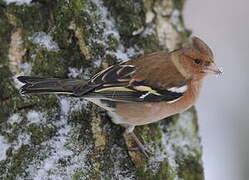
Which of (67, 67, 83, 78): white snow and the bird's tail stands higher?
the bird's tail

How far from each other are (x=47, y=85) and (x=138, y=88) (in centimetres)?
64

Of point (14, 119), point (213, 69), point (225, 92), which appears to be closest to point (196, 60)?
point (213, 69)

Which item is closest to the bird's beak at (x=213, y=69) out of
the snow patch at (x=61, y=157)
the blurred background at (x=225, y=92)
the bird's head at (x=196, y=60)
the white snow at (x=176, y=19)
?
the bird's head at (x=196, y=60)

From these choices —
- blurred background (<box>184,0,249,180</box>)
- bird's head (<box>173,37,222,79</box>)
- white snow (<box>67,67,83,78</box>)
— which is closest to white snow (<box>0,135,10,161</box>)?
white snow (<box>67,67,83,78</box>)

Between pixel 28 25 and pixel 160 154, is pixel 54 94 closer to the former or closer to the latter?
pixel 28 25

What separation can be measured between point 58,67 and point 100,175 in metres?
0.84

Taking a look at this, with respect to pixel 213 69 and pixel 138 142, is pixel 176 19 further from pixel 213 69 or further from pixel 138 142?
pixel 138 142

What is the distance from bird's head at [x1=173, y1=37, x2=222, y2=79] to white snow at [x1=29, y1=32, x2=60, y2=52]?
927 millimetres

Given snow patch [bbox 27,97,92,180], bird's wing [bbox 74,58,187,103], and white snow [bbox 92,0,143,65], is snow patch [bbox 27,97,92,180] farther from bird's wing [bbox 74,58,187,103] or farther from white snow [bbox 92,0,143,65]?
white snow [bbox 92,0,143,65]

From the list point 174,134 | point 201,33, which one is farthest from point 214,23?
point 174,134

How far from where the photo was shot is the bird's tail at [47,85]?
9.24 feet

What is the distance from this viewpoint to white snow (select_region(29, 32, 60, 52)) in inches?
122

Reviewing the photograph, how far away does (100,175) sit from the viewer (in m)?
2.75

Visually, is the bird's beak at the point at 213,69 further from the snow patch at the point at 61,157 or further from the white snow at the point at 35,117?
the white snow at the point at 35,117
